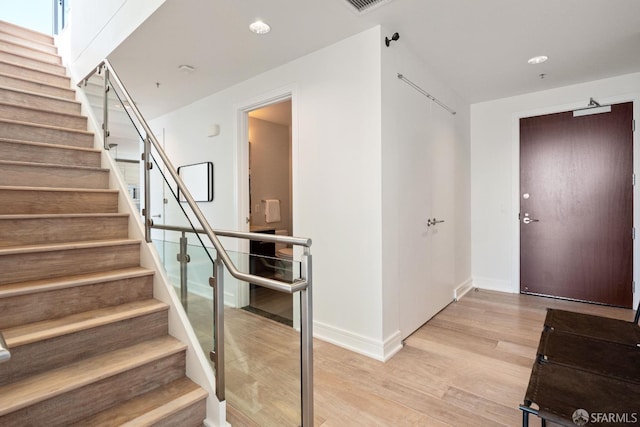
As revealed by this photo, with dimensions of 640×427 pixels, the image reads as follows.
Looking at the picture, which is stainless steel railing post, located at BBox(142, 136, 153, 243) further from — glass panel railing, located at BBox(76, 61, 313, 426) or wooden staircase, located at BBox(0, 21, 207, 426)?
wooden staircase, located at BBox(0, 21, 207, 426)

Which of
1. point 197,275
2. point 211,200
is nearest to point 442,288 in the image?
point 197,275

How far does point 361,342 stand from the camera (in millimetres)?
2498

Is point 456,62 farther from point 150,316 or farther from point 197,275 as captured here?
point 150,316

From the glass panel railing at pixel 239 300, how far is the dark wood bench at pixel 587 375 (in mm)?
1013

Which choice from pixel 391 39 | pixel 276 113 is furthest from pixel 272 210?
pixel 391 39

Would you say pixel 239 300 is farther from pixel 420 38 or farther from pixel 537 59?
pixel 537 59

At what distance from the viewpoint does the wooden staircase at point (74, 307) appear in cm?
138

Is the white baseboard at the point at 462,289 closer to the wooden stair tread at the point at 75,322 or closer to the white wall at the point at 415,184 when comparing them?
the white wall at the point at 415,184

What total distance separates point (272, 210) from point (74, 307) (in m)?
3.52

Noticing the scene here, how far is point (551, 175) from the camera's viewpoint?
152 inches

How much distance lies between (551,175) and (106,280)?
4.67 m

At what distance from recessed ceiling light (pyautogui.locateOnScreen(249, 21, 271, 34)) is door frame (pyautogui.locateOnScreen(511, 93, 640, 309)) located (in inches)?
134

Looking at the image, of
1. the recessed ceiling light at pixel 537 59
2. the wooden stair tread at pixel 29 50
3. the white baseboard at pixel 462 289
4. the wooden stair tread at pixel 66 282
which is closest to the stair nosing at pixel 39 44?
the wooden stair tread at pixel 29 50

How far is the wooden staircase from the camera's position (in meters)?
1.38
